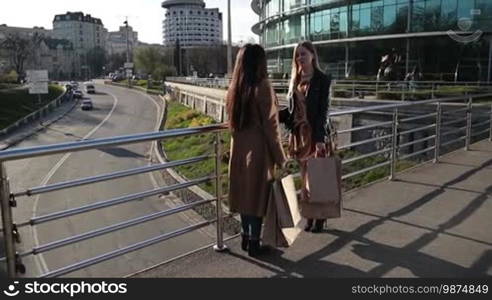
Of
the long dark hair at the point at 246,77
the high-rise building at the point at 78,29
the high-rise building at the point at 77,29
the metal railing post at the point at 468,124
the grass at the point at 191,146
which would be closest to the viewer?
the long dark hair at the point at 246,77

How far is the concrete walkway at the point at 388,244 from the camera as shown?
437 centimetres

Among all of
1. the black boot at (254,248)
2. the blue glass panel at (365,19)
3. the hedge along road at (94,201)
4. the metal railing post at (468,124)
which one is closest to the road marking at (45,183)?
the hedge along road at (94,201)

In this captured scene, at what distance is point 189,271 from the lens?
4383 mm

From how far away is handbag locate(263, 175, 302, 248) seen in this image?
4.37m

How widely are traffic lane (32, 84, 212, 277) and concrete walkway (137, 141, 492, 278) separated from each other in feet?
22.7

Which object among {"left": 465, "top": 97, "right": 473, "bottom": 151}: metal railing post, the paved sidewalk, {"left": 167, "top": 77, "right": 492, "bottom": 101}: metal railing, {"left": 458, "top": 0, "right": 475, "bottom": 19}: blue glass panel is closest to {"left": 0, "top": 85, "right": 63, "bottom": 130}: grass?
the paved sidewalk

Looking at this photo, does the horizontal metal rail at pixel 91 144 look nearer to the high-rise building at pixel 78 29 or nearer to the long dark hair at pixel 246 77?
the long dark hair at pixel 246 77

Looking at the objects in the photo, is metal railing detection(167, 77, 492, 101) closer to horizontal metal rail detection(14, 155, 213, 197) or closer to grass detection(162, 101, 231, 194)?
grass detection(162, 101, 231, 194)

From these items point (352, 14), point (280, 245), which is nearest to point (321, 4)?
point (352, 14)

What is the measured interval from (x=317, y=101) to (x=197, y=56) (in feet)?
352

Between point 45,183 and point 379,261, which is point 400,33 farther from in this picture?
point 379,261

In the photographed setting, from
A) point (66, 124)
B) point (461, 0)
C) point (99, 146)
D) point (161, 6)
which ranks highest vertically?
point (161, 6)

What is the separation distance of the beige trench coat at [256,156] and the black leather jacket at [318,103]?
0.68 meters

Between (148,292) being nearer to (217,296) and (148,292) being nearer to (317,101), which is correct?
(217,296)
